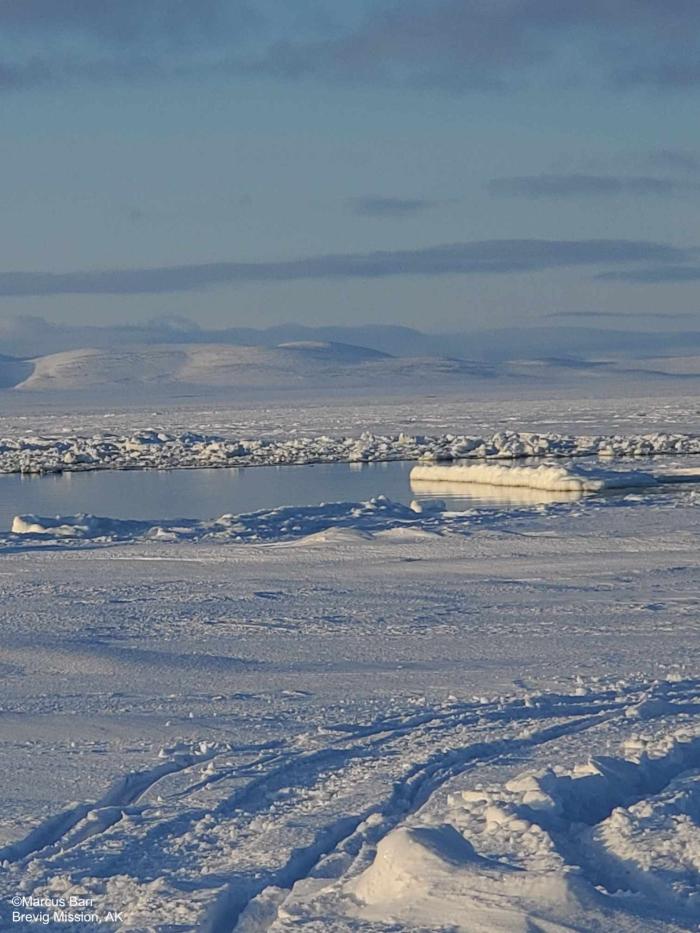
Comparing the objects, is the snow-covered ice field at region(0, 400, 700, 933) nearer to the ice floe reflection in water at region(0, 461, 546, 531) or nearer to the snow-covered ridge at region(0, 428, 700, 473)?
the ice floe reflection in water at region(0, 461, 546, 531)

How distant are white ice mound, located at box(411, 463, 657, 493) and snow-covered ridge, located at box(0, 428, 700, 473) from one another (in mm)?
6631

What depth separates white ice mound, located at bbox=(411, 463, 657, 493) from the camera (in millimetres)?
A: 18859

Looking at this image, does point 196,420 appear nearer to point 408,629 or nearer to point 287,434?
point 287,434

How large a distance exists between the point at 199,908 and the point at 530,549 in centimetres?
795

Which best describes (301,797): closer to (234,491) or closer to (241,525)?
(241,525)

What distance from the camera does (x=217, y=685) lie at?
661cm

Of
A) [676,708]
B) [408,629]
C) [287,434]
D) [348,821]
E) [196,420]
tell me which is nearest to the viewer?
[348,821]

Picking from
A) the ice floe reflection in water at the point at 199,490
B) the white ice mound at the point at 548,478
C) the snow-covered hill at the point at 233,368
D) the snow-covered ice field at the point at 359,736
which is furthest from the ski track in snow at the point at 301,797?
the snow-covered hill at the point at 233,368

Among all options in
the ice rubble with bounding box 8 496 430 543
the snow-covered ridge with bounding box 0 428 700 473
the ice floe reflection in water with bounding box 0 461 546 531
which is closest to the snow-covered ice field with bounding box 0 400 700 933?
the ice rubble with bounding box 8 496 430 543

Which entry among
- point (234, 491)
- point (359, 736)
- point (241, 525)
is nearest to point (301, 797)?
point (359, 736)

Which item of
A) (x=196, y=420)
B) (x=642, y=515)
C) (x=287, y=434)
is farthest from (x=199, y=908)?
(x=196, y=420)

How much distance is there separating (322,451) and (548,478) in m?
12.5

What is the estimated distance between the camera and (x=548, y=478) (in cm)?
1942

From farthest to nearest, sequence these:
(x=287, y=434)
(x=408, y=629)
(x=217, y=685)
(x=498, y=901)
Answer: (x=287, y=434) < (x=408, y=629) < (x=217, y=685) < (x=498, y=901)
